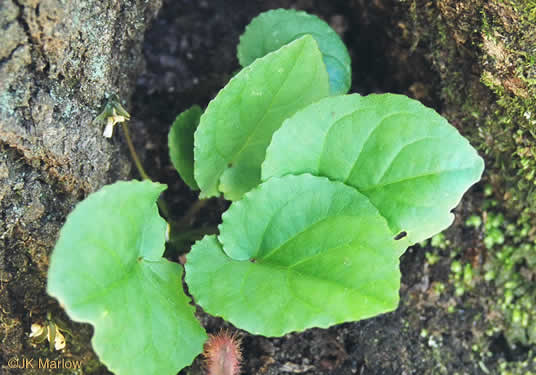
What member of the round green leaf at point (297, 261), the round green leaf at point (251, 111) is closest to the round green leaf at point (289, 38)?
the round green leaf at point (251, 111)

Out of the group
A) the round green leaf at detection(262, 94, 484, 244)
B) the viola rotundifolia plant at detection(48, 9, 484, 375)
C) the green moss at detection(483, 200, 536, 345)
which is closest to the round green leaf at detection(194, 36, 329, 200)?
the viola rotundifolia plant at detection(48, 9, 484, 375)

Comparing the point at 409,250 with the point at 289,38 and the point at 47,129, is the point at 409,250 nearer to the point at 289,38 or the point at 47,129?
the point at 289,38

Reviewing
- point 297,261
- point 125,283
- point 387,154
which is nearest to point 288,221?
point 297,261

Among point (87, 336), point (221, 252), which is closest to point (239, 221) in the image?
point (221, 252)

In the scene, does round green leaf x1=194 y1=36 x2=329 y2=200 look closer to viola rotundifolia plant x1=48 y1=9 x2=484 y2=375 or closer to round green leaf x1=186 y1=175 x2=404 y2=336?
viola rotundifolia plant x1=48 y1=9 x2=484 y2=375

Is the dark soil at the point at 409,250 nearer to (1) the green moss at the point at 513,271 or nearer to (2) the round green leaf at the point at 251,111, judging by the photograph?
(1) the green moss at the point at 513,271

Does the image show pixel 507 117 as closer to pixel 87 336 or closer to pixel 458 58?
pixel 458 58
